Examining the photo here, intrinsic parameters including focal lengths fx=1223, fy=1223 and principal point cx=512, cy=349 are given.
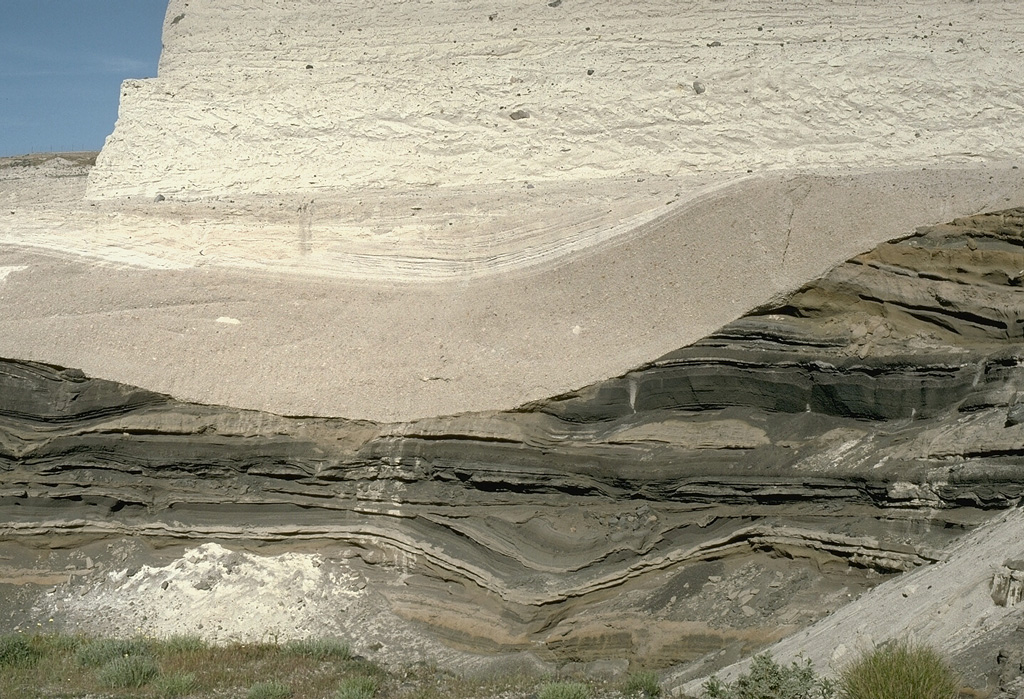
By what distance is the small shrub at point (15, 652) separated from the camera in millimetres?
8148

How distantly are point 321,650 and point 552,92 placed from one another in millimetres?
4853

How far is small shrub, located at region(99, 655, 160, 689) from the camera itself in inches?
303

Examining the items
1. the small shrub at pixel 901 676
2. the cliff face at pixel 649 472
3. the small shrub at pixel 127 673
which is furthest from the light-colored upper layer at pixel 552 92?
the small shrub at pixel 901 676

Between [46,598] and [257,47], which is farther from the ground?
[257,47]

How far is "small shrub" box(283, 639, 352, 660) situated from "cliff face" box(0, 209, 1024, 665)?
64 cm

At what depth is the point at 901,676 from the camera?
6.06 meters

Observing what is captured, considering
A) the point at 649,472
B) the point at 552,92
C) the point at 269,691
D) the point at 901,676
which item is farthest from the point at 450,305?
the point at 901,676

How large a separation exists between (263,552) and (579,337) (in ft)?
9.51

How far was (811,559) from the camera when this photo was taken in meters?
7.86

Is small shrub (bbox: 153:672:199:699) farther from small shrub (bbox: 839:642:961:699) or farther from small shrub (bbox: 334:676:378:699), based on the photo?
small shrub (bbox: 839:642:961:699)

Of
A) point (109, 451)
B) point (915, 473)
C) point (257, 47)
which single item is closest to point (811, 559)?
point (915, 473)

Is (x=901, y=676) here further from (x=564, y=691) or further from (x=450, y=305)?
(x=450, y=305)

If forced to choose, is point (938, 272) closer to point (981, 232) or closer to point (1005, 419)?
point (981, 232)

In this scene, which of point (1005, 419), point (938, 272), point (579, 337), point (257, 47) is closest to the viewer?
point (1005, 419)
